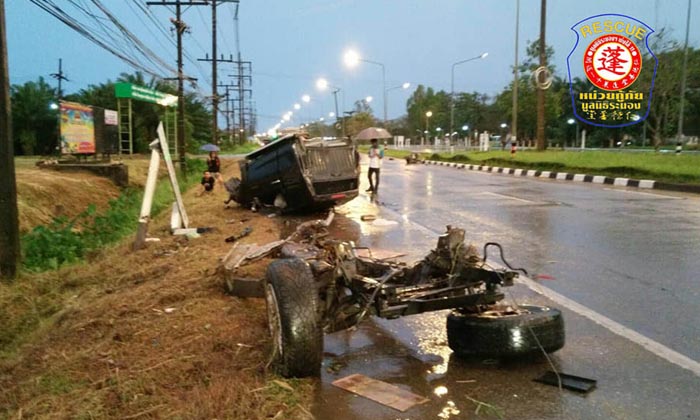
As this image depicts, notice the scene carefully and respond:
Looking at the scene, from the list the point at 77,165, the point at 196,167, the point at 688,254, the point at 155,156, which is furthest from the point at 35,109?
the point at 688,254

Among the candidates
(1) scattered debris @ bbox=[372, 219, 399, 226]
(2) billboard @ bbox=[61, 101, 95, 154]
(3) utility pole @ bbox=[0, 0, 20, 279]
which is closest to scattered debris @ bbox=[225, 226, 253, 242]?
(1) scattered debris @ bbox=[372, 219, 399, 226]

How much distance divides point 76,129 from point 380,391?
2091 centimetres

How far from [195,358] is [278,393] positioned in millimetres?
855

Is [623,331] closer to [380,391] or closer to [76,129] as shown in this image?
[380,391]

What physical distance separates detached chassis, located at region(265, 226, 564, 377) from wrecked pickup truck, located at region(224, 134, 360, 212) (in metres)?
7.39

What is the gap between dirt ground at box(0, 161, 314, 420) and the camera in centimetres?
350

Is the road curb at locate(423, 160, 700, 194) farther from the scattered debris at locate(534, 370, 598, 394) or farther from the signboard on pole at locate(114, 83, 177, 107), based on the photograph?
the signboard on pole at locate(114, 83, 177, 107)

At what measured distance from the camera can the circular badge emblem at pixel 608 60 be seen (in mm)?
22158

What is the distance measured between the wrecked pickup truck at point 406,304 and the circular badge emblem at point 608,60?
19.9 m

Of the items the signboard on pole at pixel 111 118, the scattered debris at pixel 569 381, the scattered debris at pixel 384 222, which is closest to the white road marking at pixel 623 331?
the scattered debris at pixel 569 381

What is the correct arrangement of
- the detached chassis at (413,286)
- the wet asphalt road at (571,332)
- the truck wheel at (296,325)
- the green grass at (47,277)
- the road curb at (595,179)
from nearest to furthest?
1. the wet asphalt road at (571,332)
2. the truck wheel at (296,325)
3. the detached chassis at (413,286)
4. the green grass at (47,277)
5. the road curb at (595,179)

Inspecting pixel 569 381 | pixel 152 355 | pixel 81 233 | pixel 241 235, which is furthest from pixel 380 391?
pixel 81 233

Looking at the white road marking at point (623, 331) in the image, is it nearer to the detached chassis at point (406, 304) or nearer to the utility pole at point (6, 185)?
the detached chassis at point (406, 304)

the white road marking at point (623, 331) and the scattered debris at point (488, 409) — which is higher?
the white road marking at point (623, 331)
